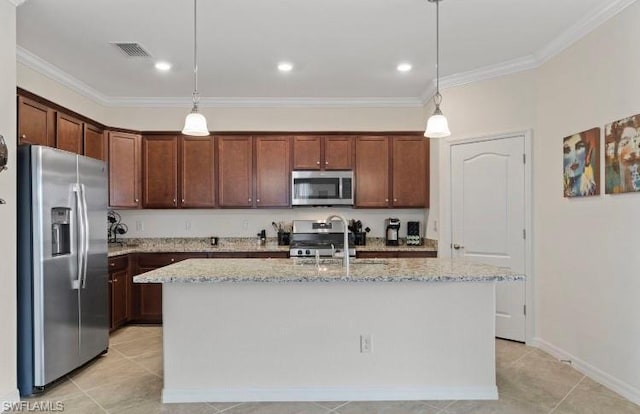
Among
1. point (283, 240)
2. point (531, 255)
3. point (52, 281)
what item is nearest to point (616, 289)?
point (531, 255)

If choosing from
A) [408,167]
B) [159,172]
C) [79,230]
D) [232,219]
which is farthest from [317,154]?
[79,230]

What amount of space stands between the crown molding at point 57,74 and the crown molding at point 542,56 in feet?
13.0

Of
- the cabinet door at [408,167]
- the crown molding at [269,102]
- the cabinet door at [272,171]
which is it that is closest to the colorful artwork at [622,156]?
the cabinet door at [408,167]

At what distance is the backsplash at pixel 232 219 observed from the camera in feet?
17.3

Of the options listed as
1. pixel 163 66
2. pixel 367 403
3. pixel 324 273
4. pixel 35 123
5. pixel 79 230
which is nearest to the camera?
pixel 324 273

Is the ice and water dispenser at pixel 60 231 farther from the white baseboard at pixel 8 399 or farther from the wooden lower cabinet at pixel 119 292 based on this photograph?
the wooden lower cabinet at pixel 119 292

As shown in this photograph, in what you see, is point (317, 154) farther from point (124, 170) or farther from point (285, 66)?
point (124, 170)

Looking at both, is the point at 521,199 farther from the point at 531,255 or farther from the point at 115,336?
the point at 115,336

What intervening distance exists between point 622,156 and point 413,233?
2576 millimetres

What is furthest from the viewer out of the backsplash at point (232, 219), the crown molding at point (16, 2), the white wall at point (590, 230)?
the backsplash at point (232, 219)

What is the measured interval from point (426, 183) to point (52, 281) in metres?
3.93

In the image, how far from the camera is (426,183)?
5.00 metres

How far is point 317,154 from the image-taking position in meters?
5.04

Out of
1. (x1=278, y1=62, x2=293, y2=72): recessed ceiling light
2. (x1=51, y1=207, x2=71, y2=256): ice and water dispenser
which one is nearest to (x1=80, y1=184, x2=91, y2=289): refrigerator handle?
(x1=51, y1=207, x2=71, y2=256): ice and water dispenser
